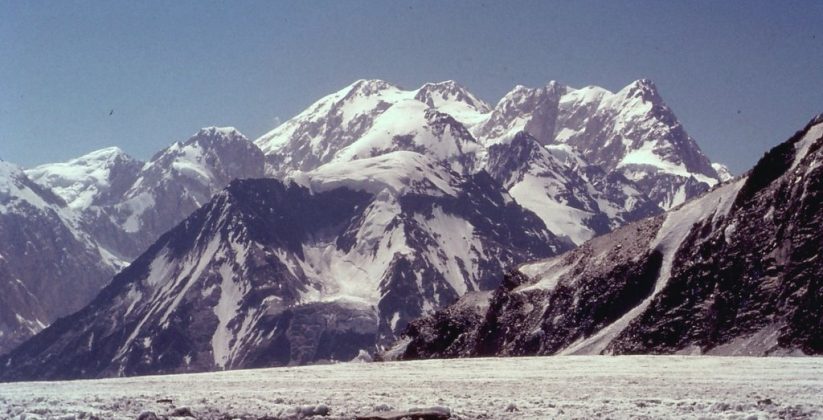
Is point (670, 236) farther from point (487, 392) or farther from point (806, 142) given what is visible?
point (487, 392)

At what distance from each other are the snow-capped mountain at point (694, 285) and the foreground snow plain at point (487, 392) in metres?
34.7

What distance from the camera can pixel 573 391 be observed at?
29641mm

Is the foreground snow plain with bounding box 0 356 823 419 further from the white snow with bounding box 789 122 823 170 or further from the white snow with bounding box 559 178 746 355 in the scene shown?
the white snow with bounding box 789 122 823 170

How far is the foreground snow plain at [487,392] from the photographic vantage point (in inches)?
960

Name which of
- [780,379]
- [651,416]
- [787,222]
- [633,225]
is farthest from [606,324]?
[651,416]

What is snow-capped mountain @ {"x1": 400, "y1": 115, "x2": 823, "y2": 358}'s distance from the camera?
245 feet

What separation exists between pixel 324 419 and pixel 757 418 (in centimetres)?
1104

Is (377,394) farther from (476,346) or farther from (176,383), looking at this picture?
(476,346)

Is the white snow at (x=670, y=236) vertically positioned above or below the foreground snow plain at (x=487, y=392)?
above

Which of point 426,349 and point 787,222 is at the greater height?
point 787,222

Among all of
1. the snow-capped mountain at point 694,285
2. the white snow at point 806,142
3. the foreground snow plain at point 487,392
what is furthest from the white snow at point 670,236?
the foreground snow plain at point 487,392

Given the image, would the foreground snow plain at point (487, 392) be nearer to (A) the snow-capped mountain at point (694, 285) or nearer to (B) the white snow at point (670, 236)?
(A) the snow-capped mountain at point (694, 285)

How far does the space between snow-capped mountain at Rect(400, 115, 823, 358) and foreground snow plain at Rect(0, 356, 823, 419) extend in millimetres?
34745

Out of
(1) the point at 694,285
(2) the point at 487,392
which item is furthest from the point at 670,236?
(2) the point at 487,392
